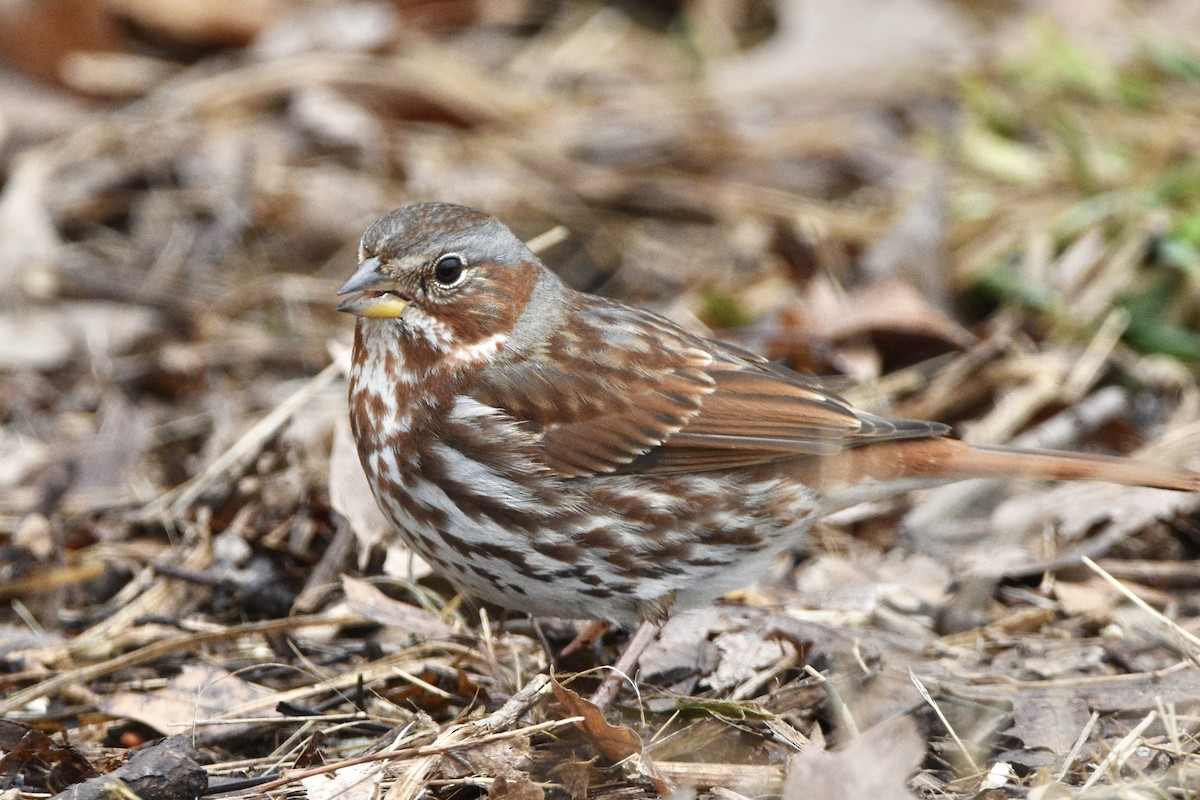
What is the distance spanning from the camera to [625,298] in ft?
22.0

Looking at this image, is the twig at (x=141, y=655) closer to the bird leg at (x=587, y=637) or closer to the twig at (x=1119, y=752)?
the bird leg at (x=587, y=637)

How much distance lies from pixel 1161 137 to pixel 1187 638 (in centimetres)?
362

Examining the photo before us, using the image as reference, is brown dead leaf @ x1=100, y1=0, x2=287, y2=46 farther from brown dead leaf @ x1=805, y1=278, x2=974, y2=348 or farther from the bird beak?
the bird beak

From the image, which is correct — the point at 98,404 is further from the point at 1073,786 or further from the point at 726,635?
the point at 1073,786

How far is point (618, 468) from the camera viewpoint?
3984mm

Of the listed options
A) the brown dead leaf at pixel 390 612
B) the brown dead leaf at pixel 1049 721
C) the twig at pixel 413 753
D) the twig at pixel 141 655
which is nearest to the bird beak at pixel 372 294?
the brown dead leaf at pixel 390 612

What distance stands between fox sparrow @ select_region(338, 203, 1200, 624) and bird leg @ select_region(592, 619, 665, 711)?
0.05 metres

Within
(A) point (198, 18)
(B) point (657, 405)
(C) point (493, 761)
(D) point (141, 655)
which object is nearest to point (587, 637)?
(B) point (657, 405)

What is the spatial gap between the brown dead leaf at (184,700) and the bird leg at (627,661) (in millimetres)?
930

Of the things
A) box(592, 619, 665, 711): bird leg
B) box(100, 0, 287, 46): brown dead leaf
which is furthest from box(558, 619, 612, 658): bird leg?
box(100, 0, 287, 46): brown dead leaf

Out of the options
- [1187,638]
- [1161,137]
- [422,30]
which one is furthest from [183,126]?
[1187,638]

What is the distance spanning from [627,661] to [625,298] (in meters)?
3.02

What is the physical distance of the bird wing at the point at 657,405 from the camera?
3.98 m

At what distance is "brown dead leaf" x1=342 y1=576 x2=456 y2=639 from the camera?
3.88m
